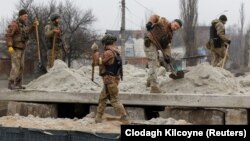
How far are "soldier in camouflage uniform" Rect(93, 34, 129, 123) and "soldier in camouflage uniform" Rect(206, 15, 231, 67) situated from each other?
449 centimetres

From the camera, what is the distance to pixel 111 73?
8.76 m

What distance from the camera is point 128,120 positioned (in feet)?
29.4

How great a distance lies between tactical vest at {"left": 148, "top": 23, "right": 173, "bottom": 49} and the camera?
380 inches

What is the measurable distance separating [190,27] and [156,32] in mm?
25529

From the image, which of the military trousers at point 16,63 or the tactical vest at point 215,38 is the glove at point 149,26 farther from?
the tactical vest at point 215,38

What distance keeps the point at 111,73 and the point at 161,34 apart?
4.81ft

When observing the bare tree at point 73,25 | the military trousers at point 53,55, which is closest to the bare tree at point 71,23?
the bare tree at point 73,25

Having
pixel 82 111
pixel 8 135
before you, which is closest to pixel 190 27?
pixel 82 111

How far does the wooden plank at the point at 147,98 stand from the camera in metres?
8.91

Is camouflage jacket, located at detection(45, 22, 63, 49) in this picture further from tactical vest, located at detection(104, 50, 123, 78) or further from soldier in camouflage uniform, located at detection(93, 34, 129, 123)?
tactical vest, located at detection(104, 50, 123, 78)

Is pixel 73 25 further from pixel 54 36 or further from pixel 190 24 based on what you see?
pixel 54 36

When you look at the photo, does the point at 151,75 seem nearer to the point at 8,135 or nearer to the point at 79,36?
the point at 8,135

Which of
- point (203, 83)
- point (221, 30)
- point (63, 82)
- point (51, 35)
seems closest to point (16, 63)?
point (63, 82)

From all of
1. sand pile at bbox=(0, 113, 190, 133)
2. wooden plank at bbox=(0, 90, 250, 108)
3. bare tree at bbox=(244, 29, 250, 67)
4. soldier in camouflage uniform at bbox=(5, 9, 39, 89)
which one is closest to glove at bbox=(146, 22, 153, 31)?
wooden plank at bbox=(0, 90, 250, 108)
